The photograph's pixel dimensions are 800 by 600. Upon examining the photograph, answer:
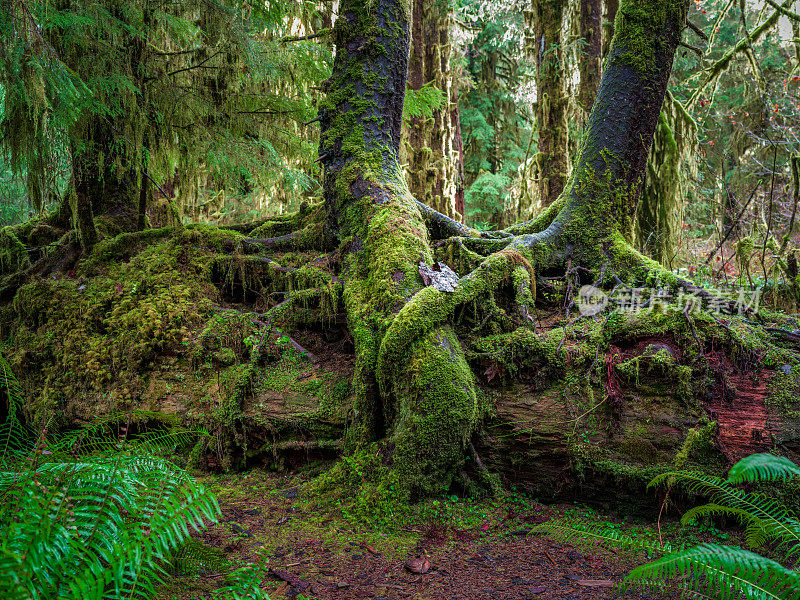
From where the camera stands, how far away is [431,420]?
3.29m

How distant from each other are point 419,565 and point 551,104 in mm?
8474

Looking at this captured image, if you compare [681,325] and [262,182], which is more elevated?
[262,182]

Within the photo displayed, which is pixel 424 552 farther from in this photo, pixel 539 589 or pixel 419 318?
pixel 419 318

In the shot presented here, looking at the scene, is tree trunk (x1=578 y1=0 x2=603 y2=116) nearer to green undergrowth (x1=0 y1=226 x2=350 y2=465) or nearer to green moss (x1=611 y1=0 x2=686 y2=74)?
green moss (x1=611 y1=0 x2=686 y2=74)

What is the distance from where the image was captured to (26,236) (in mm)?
6488

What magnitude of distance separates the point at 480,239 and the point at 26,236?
6.38 m

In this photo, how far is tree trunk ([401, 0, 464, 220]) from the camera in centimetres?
1071

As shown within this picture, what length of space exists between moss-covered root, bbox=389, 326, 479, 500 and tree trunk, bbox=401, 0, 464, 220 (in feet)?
25.7

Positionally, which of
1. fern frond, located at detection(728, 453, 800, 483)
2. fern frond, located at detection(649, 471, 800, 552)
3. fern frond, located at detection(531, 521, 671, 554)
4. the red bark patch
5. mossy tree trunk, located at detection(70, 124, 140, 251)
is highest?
mossy tree trunk, located at detection(70, 124, 140, 251)

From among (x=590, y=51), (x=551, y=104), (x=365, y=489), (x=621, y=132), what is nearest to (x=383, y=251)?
(x=365, y=489)

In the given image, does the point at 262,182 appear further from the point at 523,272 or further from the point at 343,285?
the point at 523,272

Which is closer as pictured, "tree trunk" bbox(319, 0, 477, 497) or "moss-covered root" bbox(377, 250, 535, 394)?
"tree trunk" bbox(319, 0, 477, 497)

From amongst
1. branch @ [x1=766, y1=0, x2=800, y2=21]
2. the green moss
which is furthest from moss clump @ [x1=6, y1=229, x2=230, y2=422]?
branch @ [x1=766, y1=0, x2=800, y2=21]

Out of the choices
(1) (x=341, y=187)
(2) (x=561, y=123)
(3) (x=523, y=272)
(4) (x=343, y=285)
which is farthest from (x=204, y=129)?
(2) (x=561, y=123)
